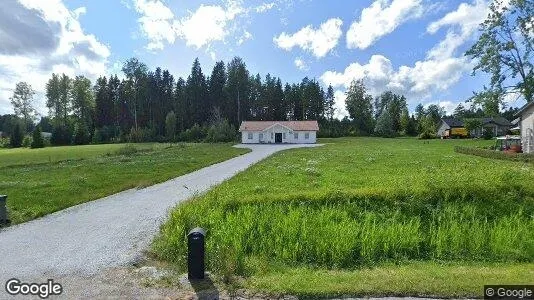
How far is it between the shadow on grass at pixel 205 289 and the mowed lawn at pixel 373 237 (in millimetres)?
375

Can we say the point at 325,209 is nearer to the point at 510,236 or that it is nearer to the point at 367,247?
the point at 367,247

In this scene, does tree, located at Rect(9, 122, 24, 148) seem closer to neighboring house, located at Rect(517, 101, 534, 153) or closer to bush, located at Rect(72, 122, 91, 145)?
bush, located at Rect(72, 122, 91, 145)

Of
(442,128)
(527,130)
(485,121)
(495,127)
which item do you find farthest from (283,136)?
(495,127)

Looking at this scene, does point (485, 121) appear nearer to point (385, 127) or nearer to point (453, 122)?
point (453, 122)

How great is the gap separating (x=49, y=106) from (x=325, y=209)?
344ft

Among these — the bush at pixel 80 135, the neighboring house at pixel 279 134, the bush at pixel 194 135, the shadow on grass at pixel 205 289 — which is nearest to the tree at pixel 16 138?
the bush at pixel 80 135

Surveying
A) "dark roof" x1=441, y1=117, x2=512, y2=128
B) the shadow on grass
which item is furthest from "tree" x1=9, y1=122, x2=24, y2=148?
"dark roof" x1=441, y1=117, x2=512, y2=128

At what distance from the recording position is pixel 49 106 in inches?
3814

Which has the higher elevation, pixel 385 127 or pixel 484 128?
pixel 385 127

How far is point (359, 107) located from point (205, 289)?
104127mm

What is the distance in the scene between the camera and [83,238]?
9.22m

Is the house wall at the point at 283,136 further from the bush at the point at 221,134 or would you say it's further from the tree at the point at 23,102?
the tree at the point at 23,102

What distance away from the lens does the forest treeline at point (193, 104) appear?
95.6 m

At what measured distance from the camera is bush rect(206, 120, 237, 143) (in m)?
76.8
